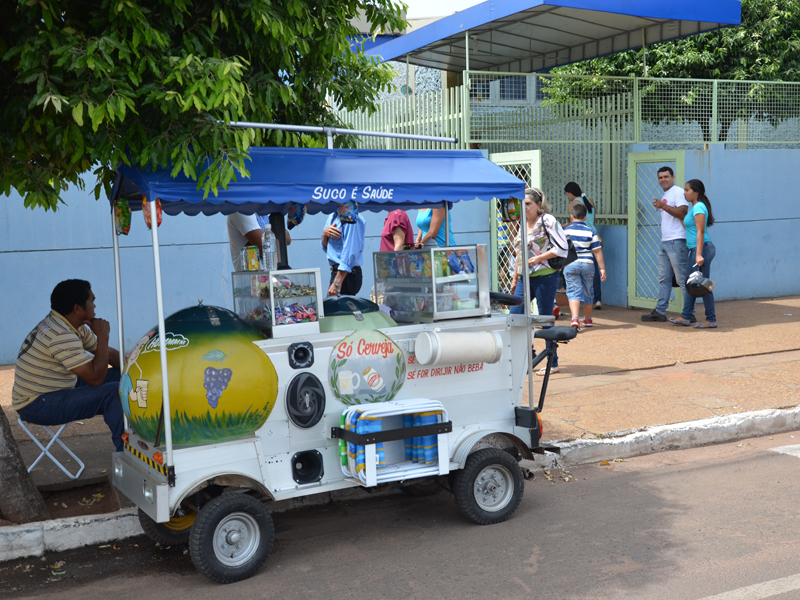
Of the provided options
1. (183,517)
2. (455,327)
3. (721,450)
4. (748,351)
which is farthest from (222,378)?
(748,351)

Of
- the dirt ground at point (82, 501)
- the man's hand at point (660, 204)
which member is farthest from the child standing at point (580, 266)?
the dirt ground at point (82, 501)

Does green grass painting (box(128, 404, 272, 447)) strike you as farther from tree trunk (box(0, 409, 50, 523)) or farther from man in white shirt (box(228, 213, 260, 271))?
man in white shirt (box(228, 213, 260, 271))

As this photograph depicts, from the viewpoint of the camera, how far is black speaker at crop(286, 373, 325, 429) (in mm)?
4527

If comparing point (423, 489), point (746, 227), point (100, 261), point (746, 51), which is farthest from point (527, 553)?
point (746, 51)

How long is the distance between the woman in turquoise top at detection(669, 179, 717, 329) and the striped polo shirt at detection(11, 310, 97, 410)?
7.76 meters

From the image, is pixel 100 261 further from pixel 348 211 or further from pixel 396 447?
pixel 396 447

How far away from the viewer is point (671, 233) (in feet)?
35.1

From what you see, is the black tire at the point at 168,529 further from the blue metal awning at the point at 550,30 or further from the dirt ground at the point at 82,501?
the blue metal awning at the point at 550,30

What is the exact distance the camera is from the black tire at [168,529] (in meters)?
4.74

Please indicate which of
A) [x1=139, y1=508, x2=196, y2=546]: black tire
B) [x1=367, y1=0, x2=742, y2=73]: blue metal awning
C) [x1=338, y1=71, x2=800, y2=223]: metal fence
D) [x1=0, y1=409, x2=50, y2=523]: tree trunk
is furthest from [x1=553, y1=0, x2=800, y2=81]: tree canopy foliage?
[x1=0, y1=409, x2=50, y2=523]: tree trunk

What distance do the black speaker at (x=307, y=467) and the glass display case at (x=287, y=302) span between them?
2.30 feet

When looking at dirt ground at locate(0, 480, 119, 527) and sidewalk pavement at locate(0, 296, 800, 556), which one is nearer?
dirt ground at locate(0, 480, 119, 527)

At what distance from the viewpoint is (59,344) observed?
525cm

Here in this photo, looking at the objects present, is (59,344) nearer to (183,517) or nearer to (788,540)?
(183,517)
